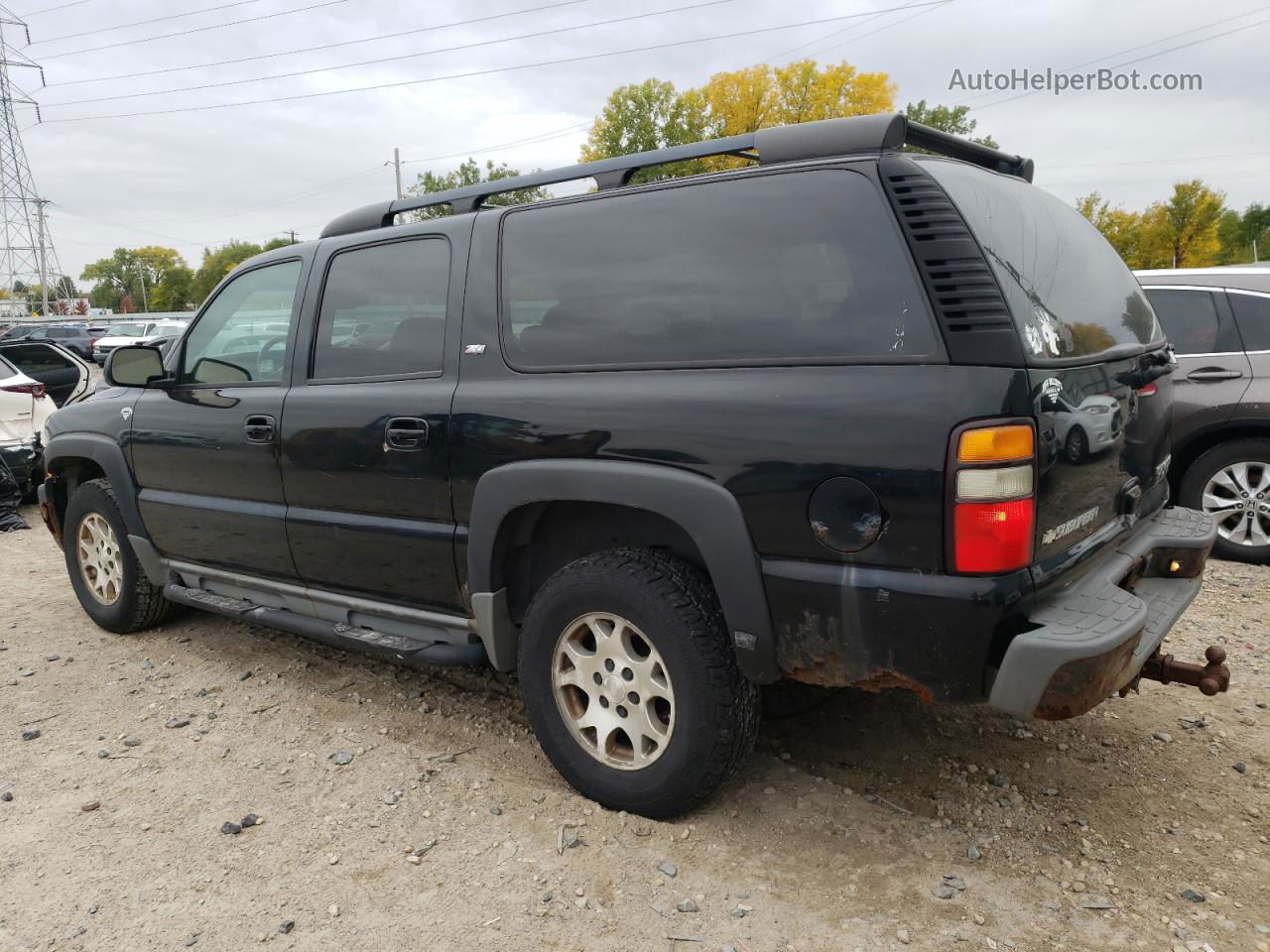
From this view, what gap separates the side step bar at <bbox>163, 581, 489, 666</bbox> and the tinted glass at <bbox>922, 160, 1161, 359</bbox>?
2.08 metres

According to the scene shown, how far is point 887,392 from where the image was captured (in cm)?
233

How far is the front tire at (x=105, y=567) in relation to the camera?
4.79m

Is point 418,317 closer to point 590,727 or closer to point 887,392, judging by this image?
point 590,727

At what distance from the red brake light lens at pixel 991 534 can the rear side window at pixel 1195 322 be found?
430 cm

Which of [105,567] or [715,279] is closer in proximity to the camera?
[715,279]

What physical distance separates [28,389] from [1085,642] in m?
9.10

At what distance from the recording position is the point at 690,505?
2.62 m

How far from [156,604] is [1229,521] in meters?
6.14

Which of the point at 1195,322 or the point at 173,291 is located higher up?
the point at 173,291

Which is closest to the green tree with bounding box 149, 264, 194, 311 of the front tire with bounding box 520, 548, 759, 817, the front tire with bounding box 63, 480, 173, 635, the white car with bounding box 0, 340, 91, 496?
the white car with bounding box 0, 340, 91, 496

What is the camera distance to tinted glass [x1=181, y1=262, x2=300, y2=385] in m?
3.92

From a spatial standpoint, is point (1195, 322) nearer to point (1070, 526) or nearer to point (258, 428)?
point (1070, 526)

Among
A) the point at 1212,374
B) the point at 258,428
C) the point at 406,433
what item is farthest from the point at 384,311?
the point at 1212,374

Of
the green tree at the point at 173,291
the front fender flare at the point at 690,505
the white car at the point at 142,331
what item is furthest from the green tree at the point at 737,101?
the green tree at the point at 173,291
